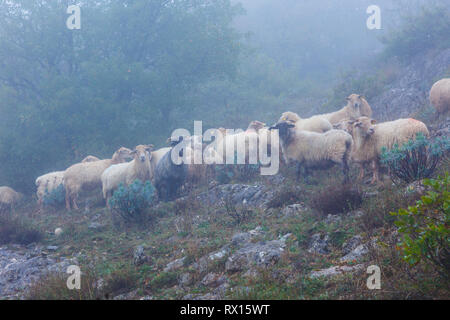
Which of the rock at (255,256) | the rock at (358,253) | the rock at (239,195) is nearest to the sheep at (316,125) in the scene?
the rock at (239,195)

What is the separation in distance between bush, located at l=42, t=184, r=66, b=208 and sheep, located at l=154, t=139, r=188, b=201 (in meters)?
3.22

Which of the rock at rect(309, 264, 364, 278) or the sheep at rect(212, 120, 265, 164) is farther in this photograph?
the sheep at rect(212, 120, 265, 164)

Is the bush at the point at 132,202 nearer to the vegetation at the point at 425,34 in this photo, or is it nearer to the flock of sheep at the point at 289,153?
the flock of sheep at the point at 289,153

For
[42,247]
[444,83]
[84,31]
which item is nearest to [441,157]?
[444,83]

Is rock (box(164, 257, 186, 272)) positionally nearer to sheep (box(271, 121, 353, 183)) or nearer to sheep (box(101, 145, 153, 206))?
sheep (box(271, 121, 353, 183))

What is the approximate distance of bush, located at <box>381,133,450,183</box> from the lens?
6738 millimetres

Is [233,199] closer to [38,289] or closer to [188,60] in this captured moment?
[38,289]

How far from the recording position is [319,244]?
5582mm

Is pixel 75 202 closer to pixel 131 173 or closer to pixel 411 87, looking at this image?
pixel 131 173

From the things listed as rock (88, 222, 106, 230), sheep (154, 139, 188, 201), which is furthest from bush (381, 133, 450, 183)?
rock (88, 222, 106, 230)

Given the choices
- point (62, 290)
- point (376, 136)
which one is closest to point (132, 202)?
point (62, 290)

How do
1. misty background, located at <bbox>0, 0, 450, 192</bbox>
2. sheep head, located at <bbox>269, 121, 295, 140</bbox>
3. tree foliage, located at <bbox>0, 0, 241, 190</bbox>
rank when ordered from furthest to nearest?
misty background, located at <bbox>0, 0, 450, 192</bbox>
tree foliage, located at <bbox>0, 0, 241, 190</bbox>
sheep head, located at <bbox>269, 121, 295, 140</bbox>
